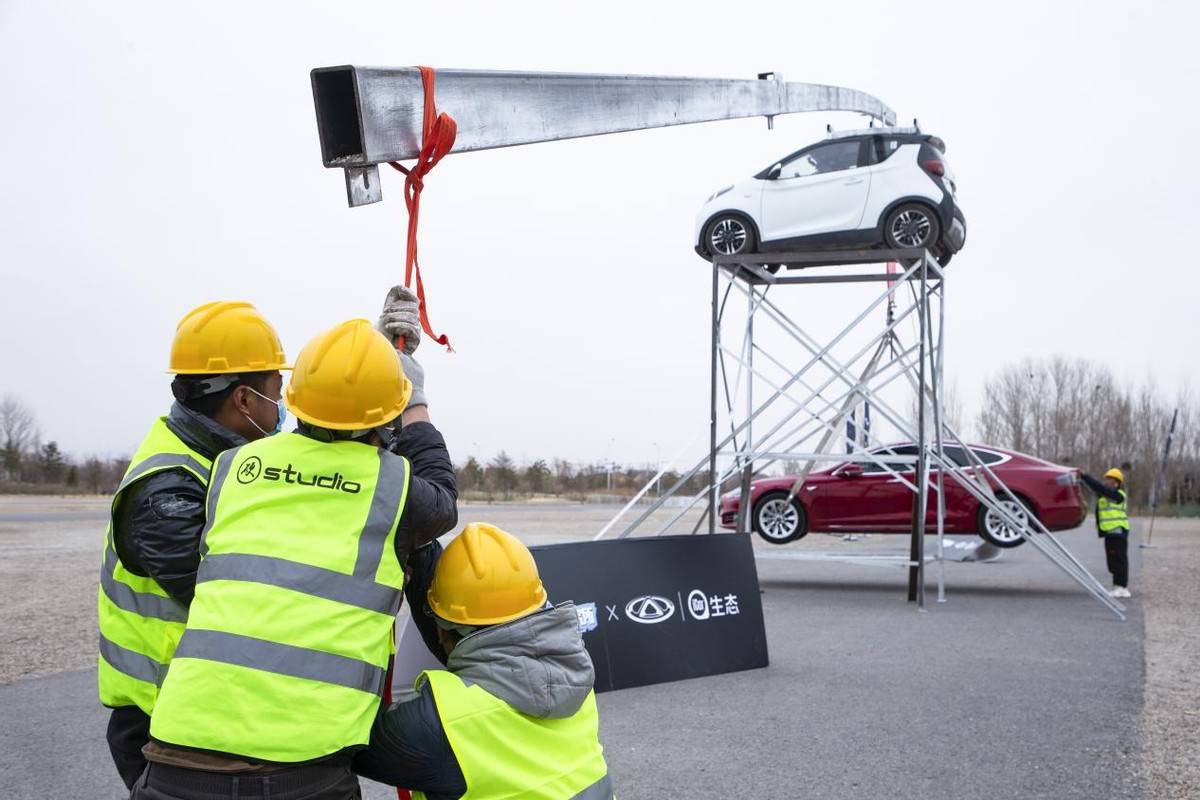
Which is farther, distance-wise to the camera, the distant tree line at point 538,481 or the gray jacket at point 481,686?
the distant tree line at point 538,481

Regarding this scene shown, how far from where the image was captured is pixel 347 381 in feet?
8.51

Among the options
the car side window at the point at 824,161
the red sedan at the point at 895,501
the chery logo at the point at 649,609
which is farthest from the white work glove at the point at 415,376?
the red sedan at the point at 895,501

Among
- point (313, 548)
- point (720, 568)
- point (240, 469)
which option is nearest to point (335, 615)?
point (313, 548)

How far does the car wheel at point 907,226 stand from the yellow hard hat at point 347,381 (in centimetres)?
1052

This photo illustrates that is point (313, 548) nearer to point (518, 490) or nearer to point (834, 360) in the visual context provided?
point (834, 360)

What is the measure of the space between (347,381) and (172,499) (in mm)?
530

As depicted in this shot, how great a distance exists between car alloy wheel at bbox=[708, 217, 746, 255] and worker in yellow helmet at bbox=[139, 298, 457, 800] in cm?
1078

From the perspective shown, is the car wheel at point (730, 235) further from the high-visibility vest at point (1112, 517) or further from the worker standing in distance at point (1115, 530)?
the high-visibility vest at point (1112, 517)

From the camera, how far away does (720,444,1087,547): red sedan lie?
50.2 feet

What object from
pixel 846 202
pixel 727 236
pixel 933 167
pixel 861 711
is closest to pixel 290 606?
pixel 861 711

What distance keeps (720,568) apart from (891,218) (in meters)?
5.27

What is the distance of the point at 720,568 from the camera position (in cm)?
910

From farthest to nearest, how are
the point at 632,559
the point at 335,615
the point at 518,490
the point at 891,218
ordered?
the point at 518,490
the point at 891,218
the point at 632,559
the point at 335,615

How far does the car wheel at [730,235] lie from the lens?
42.7ft
